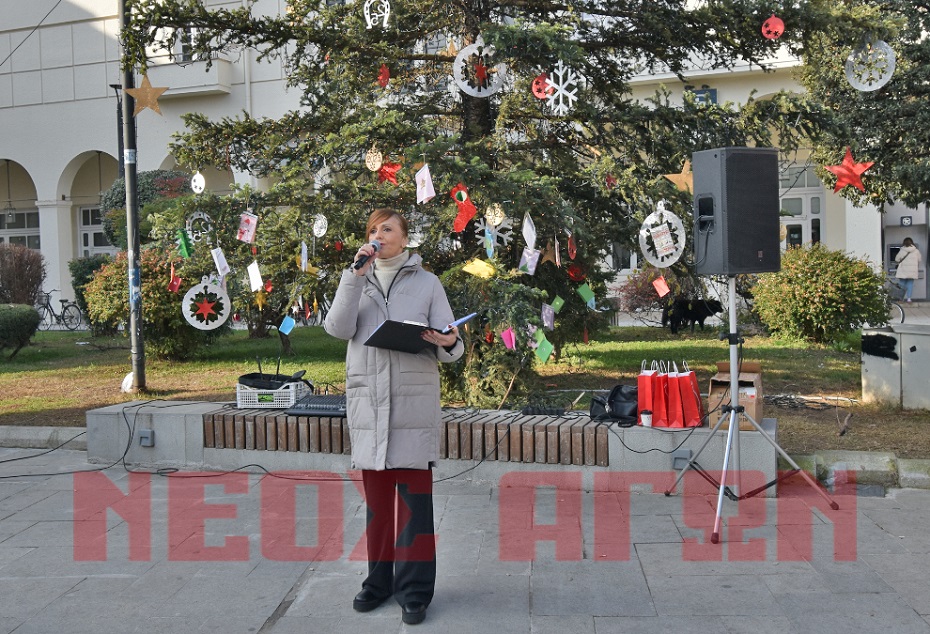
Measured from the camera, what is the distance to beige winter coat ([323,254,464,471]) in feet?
13.9

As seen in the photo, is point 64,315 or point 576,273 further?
point 64,315

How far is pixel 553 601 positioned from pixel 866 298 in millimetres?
9646

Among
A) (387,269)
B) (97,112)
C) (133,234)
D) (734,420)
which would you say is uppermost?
(97,112)

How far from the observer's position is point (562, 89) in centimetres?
805

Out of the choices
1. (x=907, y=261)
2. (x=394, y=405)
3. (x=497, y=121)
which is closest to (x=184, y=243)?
(x=497, y=121)

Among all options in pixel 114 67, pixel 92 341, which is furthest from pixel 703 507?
pixel 114 67

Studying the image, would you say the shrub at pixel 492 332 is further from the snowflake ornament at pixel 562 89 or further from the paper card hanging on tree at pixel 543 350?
the snowflake ornament at pixel 562 89

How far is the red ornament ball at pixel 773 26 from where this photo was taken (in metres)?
8.08

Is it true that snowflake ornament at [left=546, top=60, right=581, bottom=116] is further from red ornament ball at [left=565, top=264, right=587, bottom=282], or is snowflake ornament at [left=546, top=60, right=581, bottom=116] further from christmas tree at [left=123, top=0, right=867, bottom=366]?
red ornament ball at [left=565, top=264, right=587, bottom=282]

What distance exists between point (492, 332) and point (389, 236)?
3.53m

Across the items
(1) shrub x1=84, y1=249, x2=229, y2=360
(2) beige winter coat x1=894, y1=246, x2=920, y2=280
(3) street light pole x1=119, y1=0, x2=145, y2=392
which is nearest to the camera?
(3) street light pole x1=119, y1=0, x2=145, y2=392

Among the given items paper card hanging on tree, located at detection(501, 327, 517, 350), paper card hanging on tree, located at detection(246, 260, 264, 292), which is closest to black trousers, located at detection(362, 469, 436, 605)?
paper card hanging on tree, located at detection(501, 327, 517, 350)

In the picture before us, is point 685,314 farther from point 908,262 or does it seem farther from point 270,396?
point 270,396

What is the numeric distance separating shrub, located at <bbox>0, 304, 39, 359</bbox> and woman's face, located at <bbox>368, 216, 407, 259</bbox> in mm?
11956
